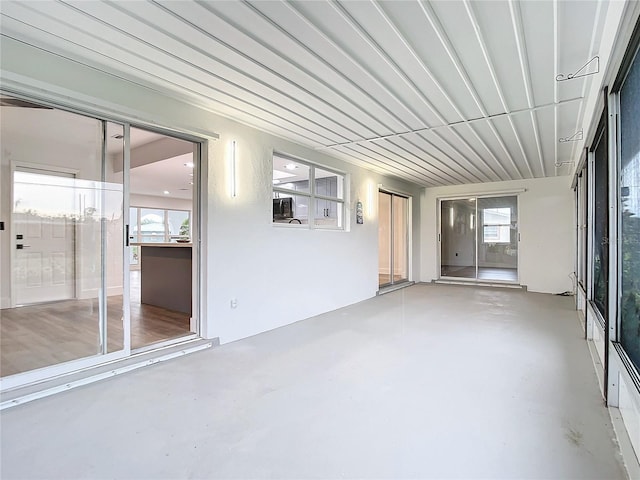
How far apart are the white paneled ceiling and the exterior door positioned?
1.50 metres

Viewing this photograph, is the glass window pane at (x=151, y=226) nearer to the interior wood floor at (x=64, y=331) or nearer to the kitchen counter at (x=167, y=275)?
the kitchen counter at (x=167, y=275)

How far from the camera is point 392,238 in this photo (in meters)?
7.77

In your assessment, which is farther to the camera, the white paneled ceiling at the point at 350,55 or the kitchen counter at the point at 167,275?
the kitchen counter at the point at 167,275

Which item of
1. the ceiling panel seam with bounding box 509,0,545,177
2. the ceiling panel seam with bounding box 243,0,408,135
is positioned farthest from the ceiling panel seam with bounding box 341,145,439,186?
the ceiling panel seam with bounding box 509,0,545,177

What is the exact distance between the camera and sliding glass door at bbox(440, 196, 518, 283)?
7.79 m

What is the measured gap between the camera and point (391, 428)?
1.96 metres

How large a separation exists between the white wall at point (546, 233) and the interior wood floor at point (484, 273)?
353 mm

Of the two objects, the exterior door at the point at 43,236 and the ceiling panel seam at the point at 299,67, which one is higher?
the ceiling panel seam at the point at 299,67

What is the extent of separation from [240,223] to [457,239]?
666 centimetres

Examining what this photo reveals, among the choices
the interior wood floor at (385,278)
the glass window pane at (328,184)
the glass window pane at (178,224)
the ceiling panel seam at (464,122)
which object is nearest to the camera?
the ceiling panel seam at (464,122)

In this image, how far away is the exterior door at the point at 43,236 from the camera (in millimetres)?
3289

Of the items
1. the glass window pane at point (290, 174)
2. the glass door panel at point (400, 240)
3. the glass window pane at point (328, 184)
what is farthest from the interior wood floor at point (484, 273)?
the glass window pane at point (290, 174)

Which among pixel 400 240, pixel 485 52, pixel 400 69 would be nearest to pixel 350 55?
pixel 400 69

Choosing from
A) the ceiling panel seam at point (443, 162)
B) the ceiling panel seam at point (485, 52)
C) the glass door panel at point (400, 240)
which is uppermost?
the ceiling panel seam at point (485, 52)
